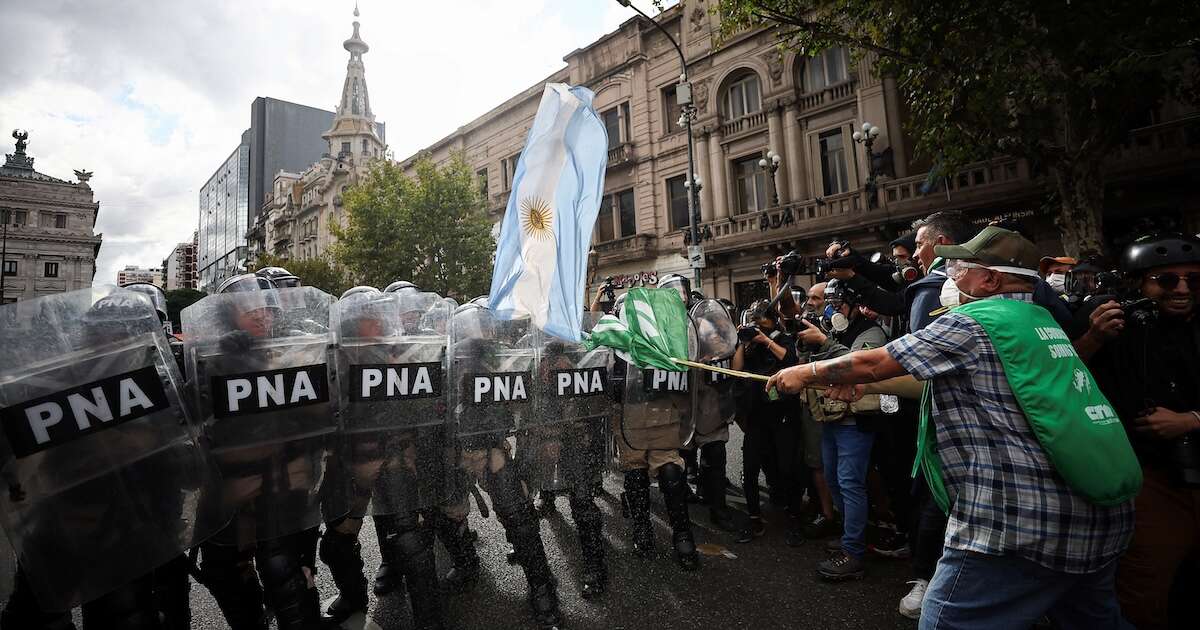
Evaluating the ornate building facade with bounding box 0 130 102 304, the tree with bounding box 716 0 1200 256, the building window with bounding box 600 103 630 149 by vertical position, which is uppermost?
the ornate building facade with bounding box 0 130 102 304

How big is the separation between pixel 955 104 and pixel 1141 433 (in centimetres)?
830

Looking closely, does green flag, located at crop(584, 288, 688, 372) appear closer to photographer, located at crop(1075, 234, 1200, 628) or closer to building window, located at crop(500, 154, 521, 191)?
photographer, located at crop(1075, 234, 1200, 628)

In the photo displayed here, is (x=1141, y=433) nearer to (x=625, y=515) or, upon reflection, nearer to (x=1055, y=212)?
(x=625, y=515)

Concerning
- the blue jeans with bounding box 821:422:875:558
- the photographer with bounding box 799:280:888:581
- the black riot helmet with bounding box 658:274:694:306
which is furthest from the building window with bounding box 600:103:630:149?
the blue jeans with bounding box 821:422:875:558

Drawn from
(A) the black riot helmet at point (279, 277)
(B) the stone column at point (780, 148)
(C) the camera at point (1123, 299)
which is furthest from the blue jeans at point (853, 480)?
(B) the stone column at point (780, 148)

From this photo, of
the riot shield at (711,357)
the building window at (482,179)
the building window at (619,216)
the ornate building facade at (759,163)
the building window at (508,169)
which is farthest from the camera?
the building window at (482,179)

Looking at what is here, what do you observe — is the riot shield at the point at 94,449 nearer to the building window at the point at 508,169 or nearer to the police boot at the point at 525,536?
the police boot at the point at 525,536

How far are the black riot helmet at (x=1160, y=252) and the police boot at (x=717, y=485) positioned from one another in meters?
2.68

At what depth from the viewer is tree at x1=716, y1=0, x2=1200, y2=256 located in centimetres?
701

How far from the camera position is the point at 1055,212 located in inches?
480

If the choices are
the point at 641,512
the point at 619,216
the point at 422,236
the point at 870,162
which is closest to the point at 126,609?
the point at 641,512

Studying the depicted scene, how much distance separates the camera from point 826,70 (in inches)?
636

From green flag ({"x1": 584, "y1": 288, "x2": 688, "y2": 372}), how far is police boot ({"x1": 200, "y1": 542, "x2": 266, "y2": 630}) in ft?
7.16

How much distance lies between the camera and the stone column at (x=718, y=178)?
18.1 metres
